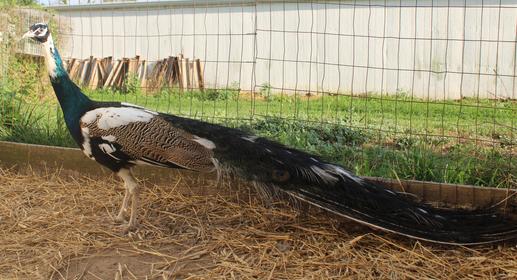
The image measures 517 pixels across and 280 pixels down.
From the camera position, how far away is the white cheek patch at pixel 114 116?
3400 millimetres

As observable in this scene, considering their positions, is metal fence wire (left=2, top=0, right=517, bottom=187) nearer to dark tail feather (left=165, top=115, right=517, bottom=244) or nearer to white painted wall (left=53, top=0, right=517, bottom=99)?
white painted wall (left=53, top=0, right=517, bottom=99)

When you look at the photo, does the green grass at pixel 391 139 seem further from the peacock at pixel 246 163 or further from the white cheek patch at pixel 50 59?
the white cheek patch at pixel 50 59

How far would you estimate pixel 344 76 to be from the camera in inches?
449

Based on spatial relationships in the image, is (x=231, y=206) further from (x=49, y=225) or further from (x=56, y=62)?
(x=56, y=62)

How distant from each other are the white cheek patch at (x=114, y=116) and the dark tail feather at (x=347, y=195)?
36 cm

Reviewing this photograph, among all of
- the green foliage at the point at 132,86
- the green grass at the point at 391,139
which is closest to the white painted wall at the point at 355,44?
the green foliage at the point at 132,86

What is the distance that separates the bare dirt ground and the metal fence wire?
910 mm

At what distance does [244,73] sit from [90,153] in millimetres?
8524

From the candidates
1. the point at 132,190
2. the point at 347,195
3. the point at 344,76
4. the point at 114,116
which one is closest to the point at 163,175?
the point at 132,190

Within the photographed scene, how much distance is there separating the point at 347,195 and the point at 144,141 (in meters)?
1.32

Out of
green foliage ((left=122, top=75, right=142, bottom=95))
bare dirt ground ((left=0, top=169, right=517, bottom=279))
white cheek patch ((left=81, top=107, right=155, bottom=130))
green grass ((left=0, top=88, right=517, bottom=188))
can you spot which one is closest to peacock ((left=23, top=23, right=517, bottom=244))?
white cheek patch ((left=81, top=107, right=155, bottom=130))

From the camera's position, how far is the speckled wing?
329 cm

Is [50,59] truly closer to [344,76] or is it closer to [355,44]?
[344,76]

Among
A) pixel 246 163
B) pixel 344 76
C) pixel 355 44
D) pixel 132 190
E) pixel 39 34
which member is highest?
pixel 355 44
